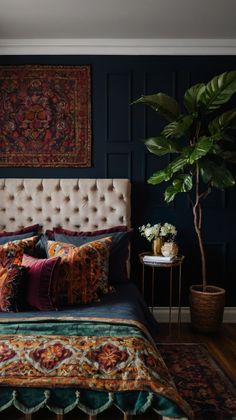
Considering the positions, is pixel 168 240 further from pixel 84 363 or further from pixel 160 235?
pixel 84 363

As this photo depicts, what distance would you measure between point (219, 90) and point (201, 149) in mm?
550

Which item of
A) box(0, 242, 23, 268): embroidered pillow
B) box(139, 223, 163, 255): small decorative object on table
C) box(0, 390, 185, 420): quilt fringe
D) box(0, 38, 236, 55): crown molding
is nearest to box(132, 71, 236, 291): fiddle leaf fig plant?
box(139, 223, 163, 255): small decorative object on table

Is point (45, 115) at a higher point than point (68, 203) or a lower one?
higher

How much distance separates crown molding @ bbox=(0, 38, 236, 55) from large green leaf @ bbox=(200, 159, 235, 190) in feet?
4.26

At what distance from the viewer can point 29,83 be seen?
11.8 ft

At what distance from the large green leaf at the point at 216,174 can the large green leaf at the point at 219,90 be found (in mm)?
515

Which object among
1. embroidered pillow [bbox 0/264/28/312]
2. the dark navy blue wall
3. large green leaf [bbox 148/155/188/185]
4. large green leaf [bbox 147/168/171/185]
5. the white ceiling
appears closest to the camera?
embroidered pillow [bbox 0/264/28/312]

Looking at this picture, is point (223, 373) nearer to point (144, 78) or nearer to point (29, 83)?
point (144, 78)

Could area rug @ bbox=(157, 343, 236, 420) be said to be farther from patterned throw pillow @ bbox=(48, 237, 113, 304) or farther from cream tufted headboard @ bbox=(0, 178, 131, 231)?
cream tufted headboard @ bbox=(0, 178, 131, 231)

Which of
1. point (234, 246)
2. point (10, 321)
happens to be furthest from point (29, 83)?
point (234, 246)

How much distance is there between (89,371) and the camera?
166cm

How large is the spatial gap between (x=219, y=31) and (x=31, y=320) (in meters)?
3.10

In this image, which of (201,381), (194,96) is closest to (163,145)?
(194,96)

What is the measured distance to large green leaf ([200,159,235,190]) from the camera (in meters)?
3.10
